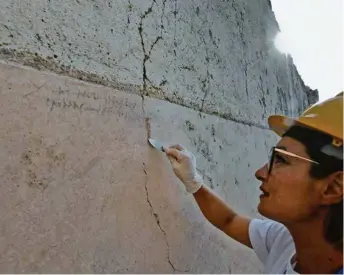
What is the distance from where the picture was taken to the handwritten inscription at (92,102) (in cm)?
89

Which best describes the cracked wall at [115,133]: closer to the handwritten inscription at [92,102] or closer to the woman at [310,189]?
the handwritten inscription at [92,102]

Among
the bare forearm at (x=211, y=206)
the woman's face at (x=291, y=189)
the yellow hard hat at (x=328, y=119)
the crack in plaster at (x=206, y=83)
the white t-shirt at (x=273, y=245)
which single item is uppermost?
the crack in plaster at (x=206, y=83)

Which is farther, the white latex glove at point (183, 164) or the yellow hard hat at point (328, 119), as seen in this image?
the white latex glove at point (183, 164)

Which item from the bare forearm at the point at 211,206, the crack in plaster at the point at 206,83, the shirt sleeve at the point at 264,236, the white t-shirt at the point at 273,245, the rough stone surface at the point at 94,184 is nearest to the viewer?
the rough stone surface at the point at 94,184

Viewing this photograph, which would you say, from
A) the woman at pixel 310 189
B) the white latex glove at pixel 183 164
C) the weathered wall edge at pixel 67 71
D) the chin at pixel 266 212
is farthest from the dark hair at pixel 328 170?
the weathered wall edge at pixel 67 71

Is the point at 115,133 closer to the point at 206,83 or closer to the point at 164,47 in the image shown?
the point at 164,47

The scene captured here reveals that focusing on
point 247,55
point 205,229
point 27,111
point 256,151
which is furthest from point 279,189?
point 247,55

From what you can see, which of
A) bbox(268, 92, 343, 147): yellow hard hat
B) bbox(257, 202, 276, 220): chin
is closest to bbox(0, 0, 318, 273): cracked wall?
bbox(257, 202, 276, 220): chin

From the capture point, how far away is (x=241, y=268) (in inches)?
61.1

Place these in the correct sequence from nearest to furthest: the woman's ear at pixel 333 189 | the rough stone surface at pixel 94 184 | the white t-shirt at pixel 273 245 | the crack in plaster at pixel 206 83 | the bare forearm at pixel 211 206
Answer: the rough stone surface at pixel 94 184 < the woman's ear at pixel 333 189 < the white t-shirt at pixel 273 245 < the bare forearm at pixel 211 206 < the crack in plaster at pixel 206 83

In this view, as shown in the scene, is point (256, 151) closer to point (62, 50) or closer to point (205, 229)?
point (205, 229)

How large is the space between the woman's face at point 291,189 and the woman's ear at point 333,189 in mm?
22

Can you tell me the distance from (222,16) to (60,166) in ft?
3.80

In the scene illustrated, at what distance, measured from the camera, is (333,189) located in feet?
3.06
